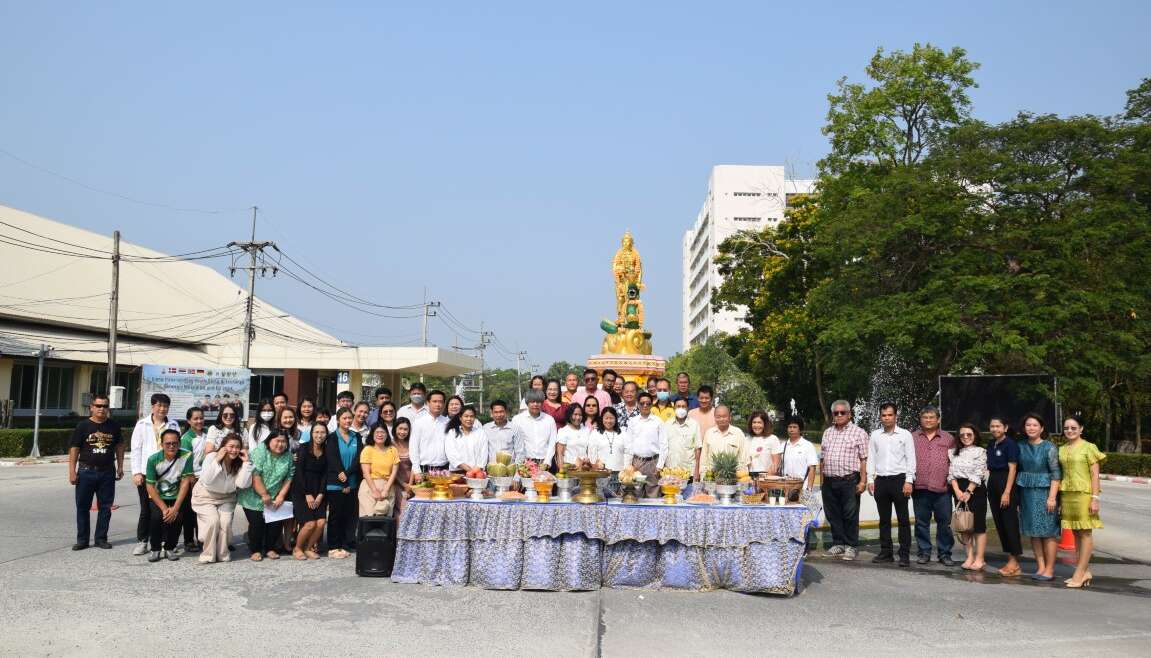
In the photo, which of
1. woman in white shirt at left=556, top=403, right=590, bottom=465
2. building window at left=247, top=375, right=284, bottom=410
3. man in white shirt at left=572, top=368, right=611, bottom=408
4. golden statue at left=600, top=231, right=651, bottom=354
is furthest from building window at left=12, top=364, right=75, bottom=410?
woman in white shirt at left=556, top=403, right=590, bottom=465

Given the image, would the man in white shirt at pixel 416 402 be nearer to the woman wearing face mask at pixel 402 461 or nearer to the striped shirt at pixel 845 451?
the woman wearing face mask at pixel 402 461

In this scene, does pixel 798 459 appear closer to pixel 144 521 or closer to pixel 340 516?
pixel 340 516

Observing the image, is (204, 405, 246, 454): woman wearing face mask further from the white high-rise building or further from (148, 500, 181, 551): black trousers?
the white high-rise building

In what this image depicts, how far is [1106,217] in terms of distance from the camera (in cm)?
2041

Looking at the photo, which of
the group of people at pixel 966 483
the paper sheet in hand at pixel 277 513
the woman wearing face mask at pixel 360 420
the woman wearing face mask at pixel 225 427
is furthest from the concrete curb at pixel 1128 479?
the woman wearing face mask at pixel 225 427

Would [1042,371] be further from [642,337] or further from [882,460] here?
[882,460]

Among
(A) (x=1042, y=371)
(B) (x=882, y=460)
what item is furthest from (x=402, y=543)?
(A) (x=1042, y=371)

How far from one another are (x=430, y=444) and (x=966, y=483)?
5433 mm

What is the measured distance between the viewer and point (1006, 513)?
8773 millimetres

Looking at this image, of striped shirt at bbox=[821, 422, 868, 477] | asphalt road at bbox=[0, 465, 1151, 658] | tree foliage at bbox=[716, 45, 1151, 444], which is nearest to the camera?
asphalt road at bbox=[0, 465, 1151, 658]

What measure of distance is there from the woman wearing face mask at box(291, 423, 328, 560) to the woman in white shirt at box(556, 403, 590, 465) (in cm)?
241

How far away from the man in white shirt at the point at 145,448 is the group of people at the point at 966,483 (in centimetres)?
686

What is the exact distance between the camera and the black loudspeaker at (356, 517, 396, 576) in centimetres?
802

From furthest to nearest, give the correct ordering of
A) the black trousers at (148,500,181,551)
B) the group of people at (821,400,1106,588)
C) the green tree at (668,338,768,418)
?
1. the green tree at (668,338,768,418)
2. the black trousers at (148,500,181,551)
3. the group of people at (821,400,1106,588)
